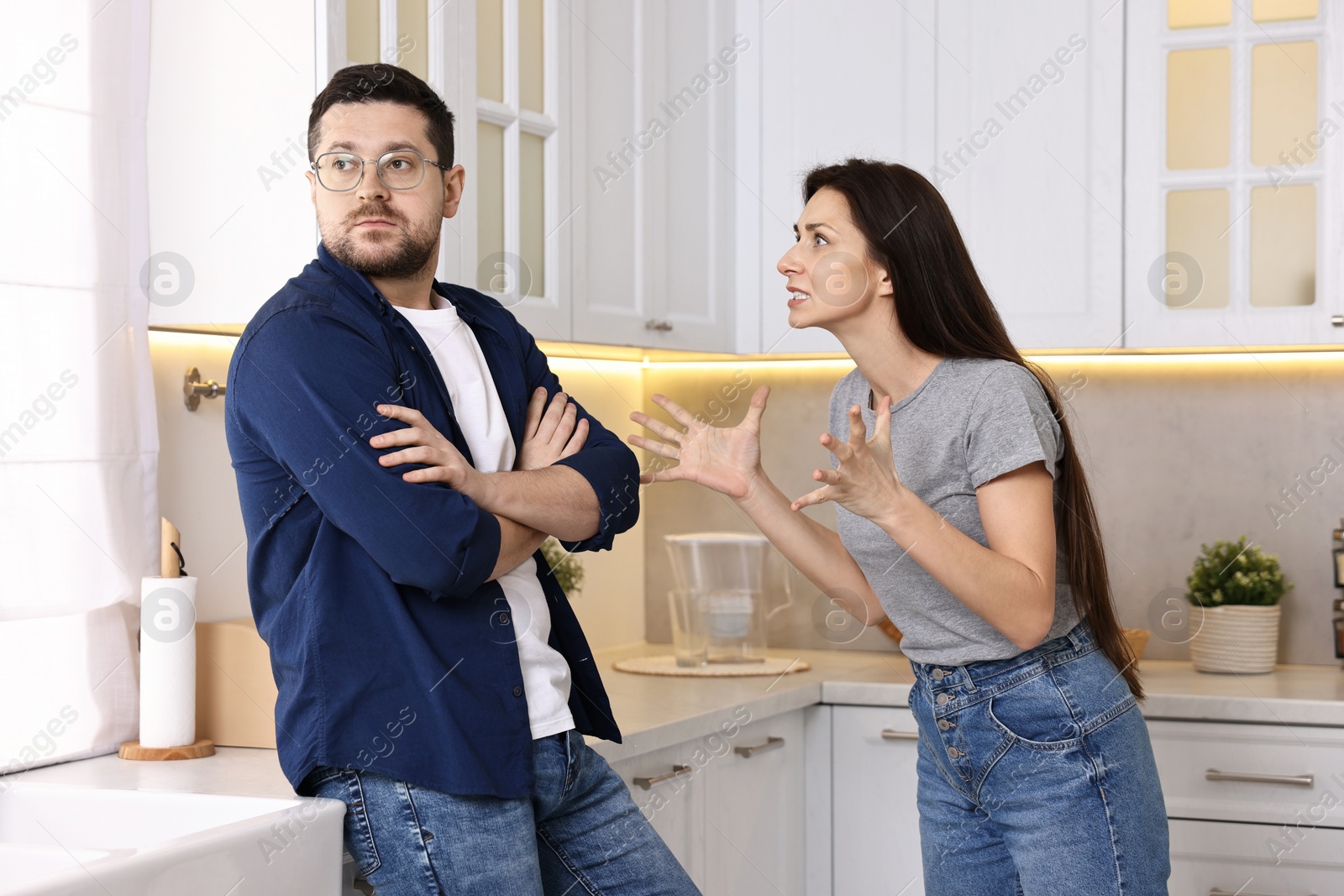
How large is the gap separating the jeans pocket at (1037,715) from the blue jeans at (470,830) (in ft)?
1.54

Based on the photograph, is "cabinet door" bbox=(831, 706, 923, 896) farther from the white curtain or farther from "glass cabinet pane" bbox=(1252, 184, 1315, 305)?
the white curtain

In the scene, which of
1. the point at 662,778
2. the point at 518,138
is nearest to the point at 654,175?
the point at 518,138

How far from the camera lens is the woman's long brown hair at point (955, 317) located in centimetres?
155

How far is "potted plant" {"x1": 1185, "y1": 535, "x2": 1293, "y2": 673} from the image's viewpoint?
2.53 meters

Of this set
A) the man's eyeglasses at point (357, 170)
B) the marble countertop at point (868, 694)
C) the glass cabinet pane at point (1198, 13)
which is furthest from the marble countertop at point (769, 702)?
the glass cabinet pane at point (1198, 13)

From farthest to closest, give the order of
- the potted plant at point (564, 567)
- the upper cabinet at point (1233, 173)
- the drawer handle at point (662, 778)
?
1. the potted plant at point (564, 567)
2. the upper cabinet at point (1233, 173)
3. the drawer handle at point (662, 778)

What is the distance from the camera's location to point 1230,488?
2738 millimetres

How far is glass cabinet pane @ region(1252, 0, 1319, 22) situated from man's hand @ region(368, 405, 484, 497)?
193cm

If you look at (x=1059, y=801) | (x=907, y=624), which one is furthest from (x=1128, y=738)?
(x=907, y=624)

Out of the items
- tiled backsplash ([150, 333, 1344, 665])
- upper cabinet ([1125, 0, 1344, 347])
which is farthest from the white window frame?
upper cabinet ([1125, 0, 1344, 347])

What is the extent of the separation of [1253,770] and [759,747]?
2.68 ft

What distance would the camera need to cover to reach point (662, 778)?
1.94 m

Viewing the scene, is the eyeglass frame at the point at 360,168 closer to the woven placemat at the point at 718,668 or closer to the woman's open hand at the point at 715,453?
the woman's open hand at the point at 715,453

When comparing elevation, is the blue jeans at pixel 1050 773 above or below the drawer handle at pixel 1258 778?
above
